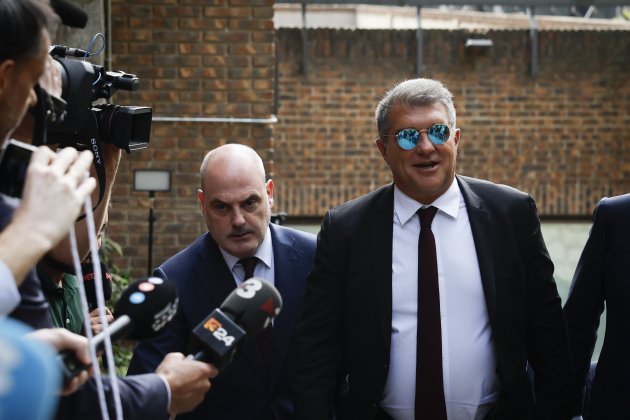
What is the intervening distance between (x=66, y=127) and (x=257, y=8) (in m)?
4.19

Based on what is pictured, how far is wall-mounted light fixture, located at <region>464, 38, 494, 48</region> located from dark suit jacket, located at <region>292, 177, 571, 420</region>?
26.9 feet

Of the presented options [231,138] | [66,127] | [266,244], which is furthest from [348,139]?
[66,127]

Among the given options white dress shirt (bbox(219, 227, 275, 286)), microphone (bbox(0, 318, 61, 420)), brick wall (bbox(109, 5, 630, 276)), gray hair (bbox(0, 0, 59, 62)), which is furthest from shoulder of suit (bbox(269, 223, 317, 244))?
brick wall (bbox(109, 5, 630, 276))

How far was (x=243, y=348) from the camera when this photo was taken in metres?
3.00

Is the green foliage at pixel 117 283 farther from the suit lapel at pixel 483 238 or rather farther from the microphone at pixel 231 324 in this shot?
the microphone at pixel 231 324

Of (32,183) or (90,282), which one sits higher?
(32,183)

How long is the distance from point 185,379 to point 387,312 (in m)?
1.04

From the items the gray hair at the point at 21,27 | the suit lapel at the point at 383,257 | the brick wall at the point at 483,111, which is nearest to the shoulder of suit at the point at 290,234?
the suit lapel at the point at 383,257

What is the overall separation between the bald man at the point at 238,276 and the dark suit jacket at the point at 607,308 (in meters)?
0.94

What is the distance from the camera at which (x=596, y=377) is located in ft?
10.2

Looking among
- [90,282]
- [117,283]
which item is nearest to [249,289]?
[90,282]

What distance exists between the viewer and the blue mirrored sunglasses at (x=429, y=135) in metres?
3.15

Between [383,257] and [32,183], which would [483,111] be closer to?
[383,257]

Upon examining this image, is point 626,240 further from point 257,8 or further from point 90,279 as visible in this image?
point 257,8
